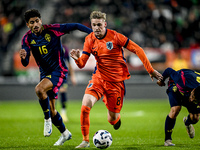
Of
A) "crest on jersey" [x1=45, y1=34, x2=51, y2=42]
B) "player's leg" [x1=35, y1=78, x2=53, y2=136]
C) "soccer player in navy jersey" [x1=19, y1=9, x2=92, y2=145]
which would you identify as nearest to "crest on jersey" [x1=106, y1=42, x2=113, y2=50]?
"soccer player in navy jersey" [x1=19, y1=9, x2=92, y2=145]

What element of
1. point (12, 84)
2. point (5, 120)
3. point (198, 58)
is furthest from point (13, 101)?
point (198, 58)

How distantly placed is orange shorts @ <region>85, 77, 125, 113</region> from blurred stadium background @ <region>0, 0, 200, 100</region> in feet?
31.7

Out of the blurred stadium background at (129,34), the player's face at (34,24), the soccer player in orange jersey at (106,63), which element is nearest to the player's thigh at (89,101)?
the soccer player in orange jersey at (106,63)

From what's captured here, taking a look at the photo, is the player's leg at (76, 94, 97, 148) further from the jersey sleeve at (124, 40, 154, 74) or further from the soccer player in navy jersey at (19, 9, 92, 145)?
the jersey sleeve at (124, 40, 154, 74)

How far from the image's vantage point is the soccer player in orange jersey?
570cm

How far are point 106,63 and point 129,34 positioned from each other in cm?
1161

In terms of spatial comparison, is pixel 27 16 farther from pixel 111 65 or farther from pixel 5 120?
pixel 5 120

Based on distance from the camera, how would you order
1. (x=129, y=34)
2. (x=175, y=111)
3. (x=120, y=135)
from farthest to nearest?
(x=129, y=34), (x=120, y=135), (x=175, y=111)

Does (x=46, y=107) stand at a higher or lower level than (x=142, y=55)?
lower

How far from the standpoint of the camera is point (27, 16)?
6098 mm

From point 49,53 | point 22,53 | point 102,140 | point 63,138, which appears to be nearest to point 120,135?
point 63,138

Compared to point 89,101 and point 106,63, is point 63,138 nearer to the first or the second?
point 89,101

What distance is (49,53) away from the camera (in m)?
6.33

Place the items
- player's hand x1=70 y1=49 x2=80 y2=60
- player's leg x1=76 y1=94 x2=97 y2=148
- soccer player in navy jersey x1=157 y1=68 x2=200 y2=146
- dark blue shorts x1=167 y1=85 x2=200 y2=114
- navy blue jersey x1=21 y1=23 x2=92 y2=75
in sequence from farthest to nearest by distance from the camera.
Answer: navy blue jersey x1=21 y1=23 x2=92 y2=75 → dark blue shorts x1=167 y1=85 x2=200 y2=114 → soccer player in navy jersey x1=157 y1=68 x2=200 y2=146 → player's leg x1=76 y1=94 x2=97 y2=148 → player's hand x1=70 y1=49 x2=80 y2=60
